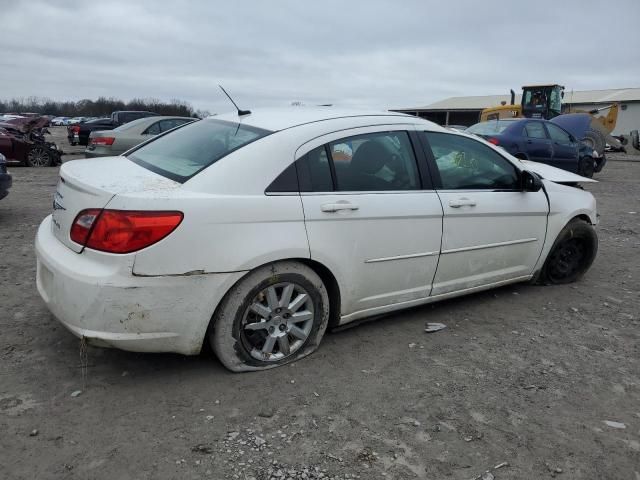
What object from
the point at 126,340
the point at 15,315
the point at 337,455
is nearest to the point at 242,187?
the point at 126,340

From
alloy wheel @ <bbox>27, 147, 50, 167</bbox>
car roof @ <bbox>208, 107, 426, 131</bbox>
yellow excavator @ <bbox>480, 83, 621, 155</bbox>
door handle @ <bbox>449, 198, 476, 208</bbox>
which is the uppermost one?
yellow excavator @ <bbox>480, 83, 621, 155</bbox>

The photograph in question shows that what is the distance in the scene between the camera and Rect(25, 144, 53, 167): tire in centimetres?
1369

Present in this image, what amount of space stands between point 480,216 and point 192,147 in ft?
6.96

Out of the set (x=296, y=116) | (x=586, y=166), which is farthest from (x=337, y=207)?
(x=586, y=166)

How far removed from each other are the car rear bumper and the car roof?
109 cm

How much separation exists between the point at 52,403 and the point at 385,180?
2.34m

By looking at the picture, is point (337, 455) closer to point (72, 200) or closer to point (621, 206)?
point (72, 200)

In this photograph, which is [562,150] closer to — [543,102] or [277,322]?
[277,322]

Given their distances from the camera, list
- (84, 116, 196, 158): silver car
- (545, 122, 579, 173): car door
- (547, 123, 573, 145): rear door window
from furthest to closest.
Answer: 1. (547, 123, 573, 145): rear door window
2. (545, 122, 579, 173): car door
3. (84, 116, 196, 158): silver car

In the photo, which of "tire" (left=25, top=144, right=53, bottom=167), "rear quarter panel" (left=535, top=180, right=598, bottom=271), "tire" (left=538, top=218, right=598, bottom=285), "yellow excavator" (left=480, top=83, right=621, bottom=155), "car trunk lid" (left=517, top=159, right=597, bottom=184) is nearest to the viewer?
"rear quarter panel" (left=535, top=180, right=598, bottom=271)

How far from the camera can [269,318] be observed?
2.98 metres

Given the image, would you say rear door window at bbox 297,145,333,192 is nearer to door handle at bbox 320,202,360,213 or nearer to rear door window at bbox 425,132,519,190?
door handle at bbox 320,202,360,213

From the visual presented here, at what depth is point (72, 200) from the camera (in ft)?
9.22

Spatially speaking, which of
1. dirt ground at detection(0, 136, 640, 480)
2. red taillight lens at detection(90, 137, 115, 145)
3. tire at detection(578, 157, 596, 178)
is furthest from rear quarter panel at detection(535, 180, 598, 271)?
tire at detection(578, 157, 596, 178)
